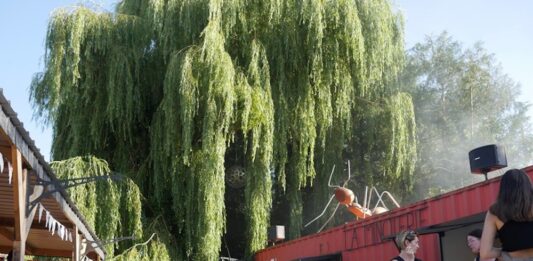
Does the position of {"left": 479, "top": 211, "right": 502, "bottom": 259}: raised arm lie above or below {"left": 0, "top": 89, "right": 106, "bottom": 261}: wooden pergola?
below

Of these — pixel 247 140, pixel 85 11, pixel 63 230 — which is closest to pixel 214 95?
pixel 247 140

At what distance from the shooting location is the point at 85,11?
569 inches

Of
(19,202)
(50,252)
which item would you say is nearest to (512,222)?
(19,202)

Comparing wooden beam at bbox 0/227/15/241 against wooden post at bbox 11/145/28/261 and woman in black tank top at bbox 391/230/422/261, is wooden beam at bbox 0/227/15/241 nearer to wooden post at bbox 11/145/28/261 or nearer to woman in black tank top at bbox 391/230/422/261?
wooden post at bbox 11/145/28/261

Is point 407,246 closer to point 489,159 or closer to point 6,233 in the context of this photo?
point 489,159

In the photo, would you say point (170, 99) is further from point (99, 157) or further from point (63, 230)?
point (63, 230)

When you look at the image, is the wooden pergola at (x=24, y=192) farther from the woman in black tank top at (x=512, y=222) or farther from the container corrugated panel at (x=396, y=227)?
the container corrugated panel at (x=396, y=227)

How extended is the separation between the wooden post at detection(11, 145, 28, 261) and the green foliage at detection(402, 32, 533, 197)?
49.8 feet

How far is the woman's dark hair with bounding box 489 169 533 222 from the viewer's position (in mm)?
3102

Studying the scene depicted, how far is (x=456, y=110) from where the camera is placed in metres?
24.6

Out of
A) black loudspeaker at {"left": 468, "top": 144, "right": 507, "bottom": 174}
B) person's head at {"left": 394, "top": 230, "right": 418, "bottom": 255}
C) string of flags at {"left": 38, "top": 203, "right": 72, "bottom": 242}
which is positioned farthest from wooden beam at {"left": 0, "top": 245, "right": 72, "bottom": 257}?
person's head at {"left": 394, "top": 230, "right": 418, "bottom": 255}

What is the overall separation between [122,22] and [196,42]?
5.58 ft

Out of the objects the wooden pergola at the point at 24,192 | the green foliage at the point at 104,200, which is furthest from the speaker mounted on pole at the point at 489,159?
the green foliage at the point at 104,200

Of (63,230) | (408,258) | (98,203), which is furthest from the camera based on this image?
(98,203)
